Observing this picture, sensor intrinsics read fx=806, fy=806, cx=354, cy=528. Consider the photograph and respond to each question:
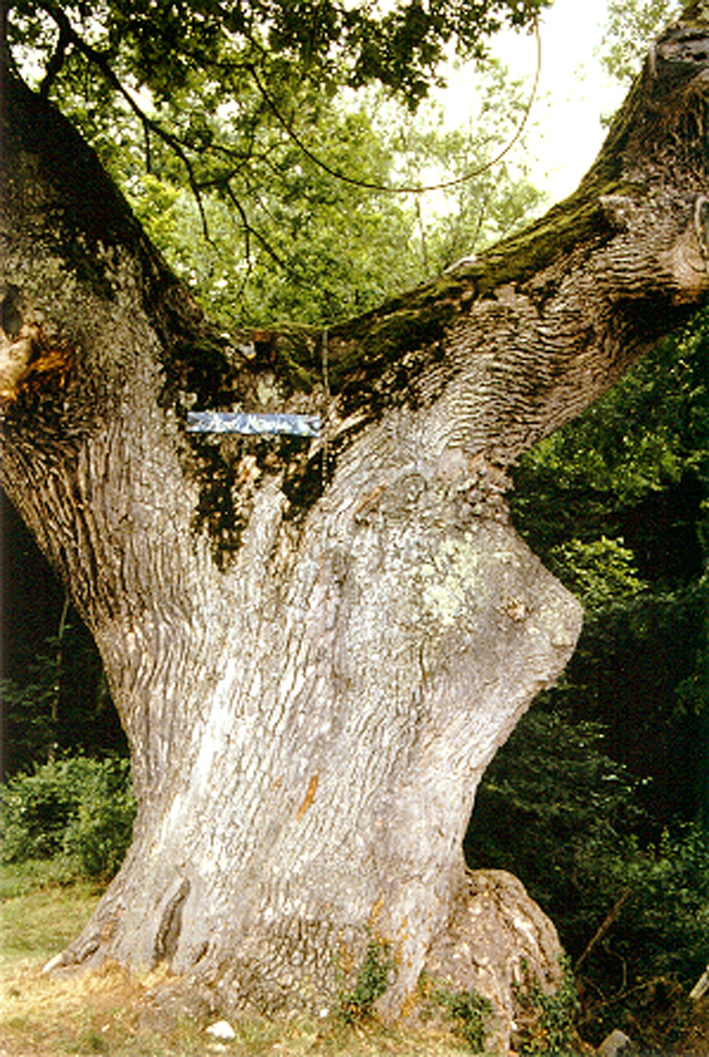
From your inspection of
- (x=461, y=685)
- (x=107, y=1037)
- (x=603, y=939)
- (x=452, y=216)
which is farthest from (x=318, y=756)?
(x=452, y=216)

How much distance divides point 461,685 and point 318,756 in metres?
0.76

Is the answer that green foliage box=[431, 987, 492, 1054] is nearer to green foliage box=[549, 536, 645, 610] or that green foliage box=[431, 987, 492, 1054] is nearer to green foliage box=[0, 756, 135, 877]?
green foliage box=[0, 756, 135, 877]

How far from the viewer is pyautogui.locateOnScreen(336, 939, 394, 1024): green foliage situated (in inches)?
130

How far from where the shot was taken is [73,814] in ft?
28.0

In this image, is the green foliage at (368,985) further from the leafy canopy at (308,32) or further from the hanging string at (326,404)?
the leafy canopy at (308,32)

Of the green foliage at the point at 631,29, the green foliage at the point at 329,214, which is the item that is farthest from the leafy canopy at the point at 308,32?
the green foliage at the point at 631,29

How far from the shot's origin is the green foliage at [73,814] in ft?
24.8

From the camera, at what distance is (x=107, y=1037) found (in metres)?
3.07

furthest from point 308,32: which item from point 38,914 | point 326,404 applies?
point 38,914

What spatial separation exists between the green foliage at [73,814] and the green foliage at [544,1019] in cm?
485

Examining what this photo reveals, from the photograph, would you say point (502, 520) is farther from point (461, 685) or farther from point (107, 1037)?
point (107, 1037)

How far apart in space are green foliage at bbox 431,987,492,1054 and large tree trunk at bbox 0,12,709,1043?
0.10m

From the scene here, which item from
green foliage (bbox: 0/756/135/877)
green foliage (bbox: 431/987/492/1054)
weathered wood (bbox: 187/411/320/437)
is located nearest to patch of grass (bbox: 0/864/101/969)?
green foliage (bbox: 0/756/135/877)

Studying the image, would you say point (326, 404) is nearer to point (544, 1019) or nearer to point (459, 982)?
point (459, 982)
